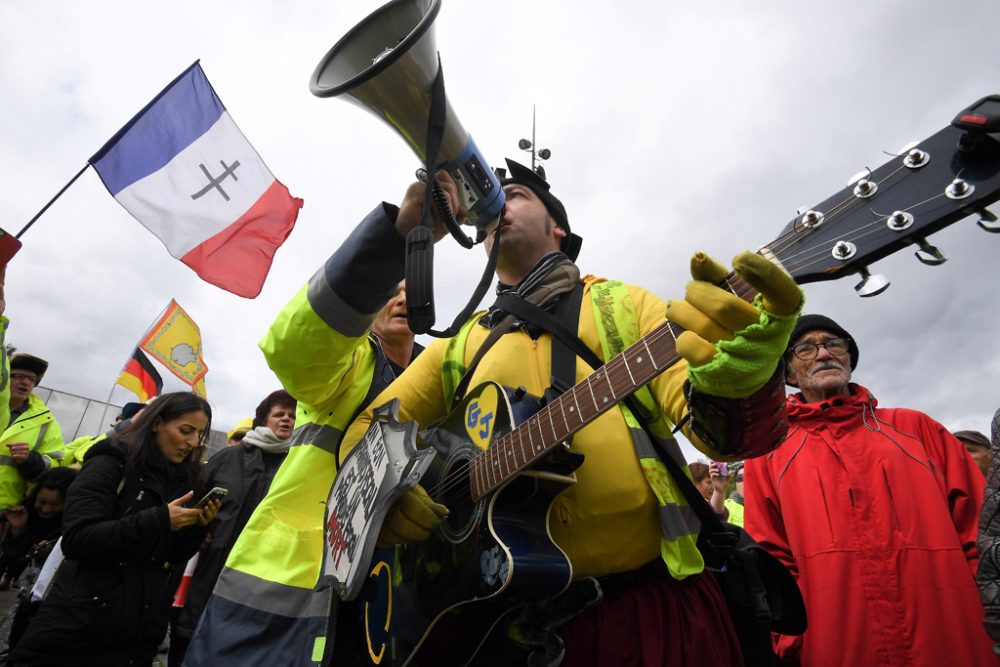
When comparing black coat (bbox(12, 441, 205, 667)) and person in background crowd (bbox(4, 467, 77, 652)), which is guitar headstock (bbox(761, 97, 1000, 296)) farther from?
person in background crowd (bbox(4, 467, 77, 652))

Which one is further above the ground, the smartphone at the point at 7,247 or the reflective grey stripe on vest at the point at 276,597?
the smartphone at the point at 7,247

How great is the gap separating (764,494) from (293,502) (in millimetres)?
2344

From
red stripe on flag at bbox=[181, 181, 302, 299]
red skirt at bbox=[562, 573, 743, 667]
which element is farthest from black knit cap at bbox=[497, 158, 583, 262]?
red stripe on flag at bbox=[181, 181, 302, 299]

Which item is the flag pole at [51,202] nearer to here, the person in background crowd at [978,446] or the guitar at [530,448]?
the guitar at [530,448]

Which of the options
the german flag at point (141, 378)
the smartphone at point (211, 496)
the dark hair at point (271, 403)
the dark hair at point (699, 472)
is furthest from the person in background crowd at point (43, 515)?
the dark hair at point (699, 472)

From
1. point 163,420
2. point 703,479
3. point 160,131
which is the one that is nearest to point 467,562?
point 163,420

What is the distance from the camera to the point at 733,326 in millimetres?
1181

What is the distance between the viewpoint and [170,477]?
11.3ft

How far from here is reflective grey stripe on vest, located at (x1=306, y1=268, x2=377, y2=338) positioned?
5.98 ft

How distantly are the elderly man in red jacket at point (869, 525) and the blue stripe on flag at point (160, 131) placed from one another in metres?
5.40

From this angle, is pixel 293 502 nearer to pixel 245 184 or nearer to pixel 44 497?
pixel 245 184

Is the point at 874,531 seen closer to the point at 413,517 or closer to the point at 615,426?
the point at 615,426

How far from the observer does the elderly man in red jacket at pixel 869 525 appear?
233 cm

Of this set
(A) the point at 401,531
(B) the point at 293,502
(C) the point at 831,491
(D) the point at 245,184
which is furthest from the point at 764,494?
(D) the point at 245,184
